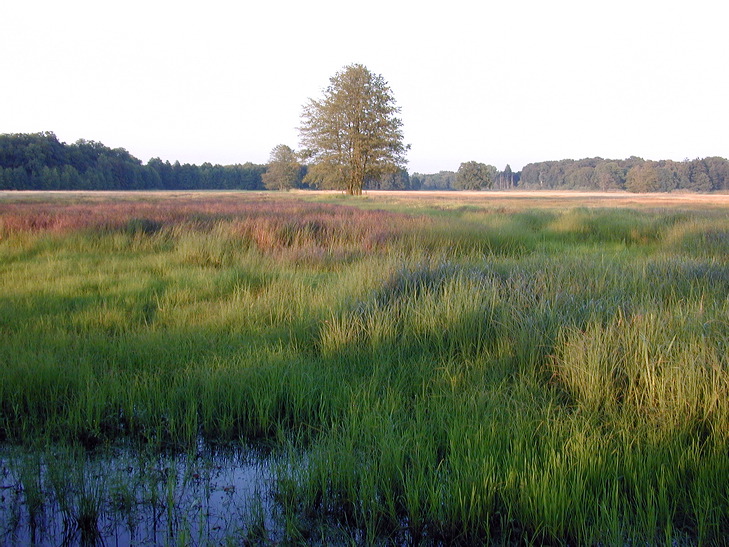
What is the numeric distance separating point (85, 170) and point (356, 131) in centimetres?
5413

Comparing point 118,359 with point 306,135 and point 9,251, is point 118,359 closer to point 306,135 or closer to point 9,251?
point 9,251

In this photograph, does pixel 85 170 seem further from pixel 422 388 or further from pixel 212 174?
pixel 422 388

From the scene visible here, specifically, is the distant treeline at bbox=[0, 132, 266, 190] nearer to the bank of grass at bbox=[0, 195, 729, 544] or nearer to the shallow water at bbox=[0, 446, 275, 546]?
the bank of grass at bbox=[0, 195, 729, 544]

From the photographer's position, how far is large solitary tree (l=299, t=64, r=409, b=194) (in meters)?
42.3

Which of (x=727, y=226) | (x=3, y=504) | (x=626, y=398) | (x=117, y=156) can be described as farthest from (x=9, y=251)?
(x=117, y=156)

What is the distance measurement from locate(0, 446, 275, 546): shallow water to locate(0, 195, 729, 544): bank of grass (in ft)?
0.57

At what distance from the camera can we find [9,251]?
8906 millimetres

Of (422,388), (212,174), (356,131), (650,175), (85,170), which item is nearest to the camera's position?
(422,388)

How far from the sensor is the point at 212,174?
4141 inches

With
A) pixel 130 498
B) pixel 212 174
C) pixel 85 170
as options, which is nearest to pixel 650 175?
pixel 212 174

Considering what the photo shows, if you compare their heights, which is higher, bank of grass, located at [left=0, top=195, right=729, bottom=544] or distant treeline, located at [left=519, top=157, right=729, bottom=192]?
distant treeline, located at [left=519, top=157, right=729, bottom=192]

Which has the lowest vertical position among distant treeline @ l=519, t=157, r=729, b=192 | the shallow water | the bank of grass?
the shallow water

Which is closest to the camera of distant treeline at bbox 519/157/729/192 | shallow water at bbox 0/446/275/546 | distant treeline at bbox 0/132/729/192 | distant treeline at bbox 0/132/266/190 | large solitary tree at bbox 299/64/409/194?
shallow water at bbox 0/446/275/546

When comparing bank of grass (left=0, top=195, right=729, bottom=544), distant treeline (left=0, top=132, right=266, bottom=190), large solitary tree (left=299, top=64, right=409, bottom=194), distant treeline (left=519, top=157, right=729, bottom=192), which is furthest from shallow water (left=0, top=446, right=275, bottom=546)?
distant treeline (left=519, top=157, right=729, bottom=192)
